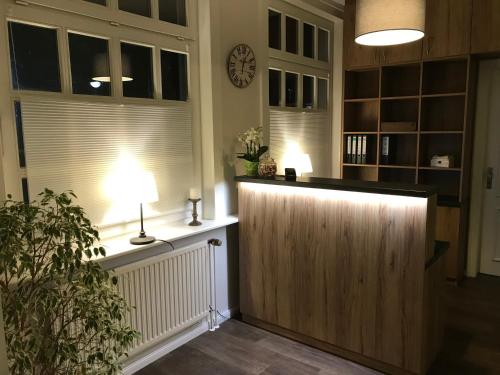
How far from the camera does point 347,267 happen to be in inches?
110

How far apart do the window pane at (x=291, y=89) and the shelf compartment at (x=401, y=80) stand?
994mm

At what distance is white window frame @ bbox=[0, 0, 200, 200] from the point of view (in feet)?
7.36

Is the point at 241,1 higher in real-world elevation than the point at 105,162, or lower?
higher

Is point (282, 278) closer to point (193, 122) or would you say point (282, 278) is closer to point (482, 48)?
point (193, 122)

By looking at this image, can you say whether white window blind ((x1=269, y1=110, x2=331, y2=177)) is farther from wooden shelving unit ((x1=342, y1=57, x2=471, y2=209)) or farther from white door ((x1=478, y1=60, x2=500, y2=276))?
white door ((x1=478, y1=60, x2=500, y2=276))

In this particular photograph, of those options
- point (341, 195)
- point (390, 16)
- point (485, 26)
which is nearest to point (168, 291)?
point (341, 195)

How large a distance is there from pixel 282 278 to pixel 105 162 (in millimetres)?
1572

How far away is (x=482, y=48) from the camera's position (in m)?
3.74

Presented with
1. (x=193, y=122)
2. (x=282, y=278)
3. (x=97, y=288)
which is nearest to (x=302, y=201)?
(x=282, y=278)

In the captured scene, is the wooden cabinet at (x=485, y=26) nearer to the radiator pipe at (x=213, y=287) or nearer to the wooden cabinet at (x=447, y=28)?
the wooden cabinet at (x=447, y=28)

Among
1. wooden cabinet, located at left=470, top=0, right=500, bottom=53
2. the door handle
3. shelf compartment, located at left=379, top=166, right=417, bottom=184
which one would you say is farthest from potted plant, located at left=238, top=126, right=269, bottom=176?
the door handle

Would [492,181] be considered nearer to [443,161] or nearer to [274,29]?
[443,161]

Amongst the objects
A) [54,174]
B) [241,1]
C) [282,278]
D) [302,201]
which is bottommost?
[282,278]

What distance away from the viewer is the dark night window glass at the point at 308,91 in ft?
15.0
